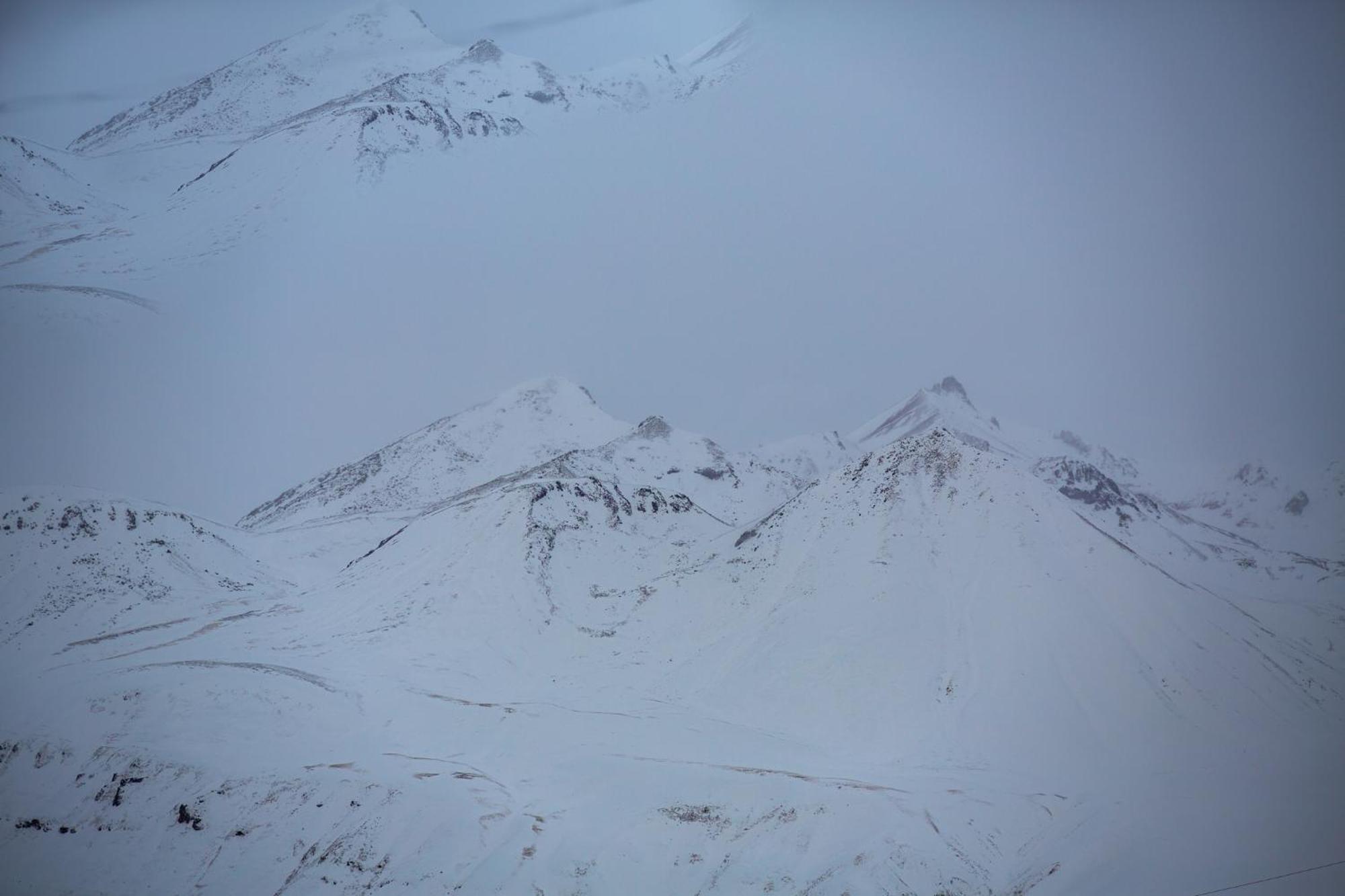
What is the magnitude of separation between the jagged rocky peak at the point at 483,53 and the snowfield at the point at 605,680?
162ft

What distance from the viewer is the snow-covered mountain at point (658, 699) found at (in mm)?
22391

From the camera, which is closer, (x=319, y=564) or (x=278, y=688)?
(x=278, y=688)

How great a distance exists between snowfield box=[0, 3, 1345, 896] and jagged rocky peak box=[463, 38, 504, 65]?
49.4 m

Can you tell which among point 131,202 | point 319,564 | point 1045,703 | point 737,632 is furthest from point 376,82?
point 1045,703

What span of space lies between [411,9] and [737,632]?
109m

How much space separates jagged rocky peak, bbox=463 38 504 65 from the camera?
4358 inches

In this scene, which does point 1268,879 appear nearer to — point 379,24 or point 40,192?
point 40,192

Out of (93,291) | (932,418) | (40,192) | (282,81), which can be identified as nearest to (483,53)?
(282,81)

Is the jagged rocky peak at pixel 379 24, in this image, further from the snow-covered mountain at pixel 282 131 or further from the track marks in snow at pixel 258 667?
the track marks in snow at pixel 258 667

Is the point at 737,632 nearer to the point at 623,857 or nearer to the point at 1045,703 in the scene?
the point at 1045,703

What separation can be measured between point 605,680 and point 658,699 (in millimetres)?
3298

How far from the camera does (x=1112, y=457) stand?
118 metres

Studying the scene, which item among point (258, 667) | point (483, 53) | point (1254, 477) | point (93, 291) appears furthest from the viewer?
point (483, 53)

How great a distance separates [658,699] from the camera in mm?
35375
